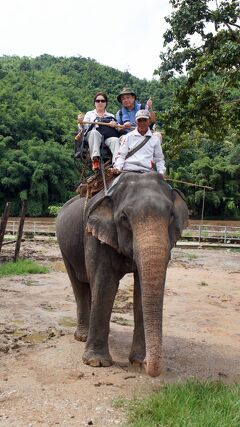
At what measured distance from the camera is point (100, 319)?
5.21 metres

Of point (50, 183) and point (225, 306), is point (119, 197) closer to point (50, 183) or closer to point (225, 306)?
point (225, 306)

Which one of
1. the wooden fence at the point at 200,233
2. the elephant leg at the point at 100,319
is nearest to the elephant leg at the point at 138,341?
the elephant leg at the point at 100,319

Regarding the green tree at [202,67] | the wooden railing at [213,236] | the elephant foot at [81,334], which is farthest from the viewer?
the wooden railing at [213,236]

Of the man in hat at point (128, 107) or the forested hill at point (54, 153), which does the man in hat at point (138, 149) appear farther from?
the forested hill at point (54, 153)

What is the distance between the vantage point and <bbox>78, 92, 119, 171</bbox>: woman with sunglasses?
5.73 m

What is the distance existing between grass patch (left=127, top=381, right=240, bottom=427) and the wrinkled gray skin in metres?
0.33

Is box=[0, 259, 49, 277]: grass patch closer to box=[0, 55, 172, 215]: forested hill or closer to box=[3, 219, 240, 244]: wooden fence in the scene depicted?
box=[3, 219, 240, 244]: wooden fence

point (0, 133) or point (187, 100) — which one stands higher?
point (0, 133)

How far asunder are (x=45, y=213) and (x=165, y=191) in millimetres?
41651

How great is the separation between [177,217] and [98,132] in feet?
5.29

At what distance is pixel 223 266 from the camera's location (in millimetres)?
16797

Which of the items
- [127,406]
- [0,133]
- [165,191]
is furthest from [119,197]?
[0,133]

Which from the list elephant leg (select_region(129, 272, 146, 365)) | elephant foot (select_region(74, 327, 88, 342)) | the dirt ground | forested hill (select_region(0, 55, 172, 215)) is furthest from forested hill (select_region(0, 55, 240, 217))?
elephant leg (select_region(129, 272, 146, 365))

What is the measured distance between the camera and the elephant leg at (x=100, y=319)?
5125 millimetres
